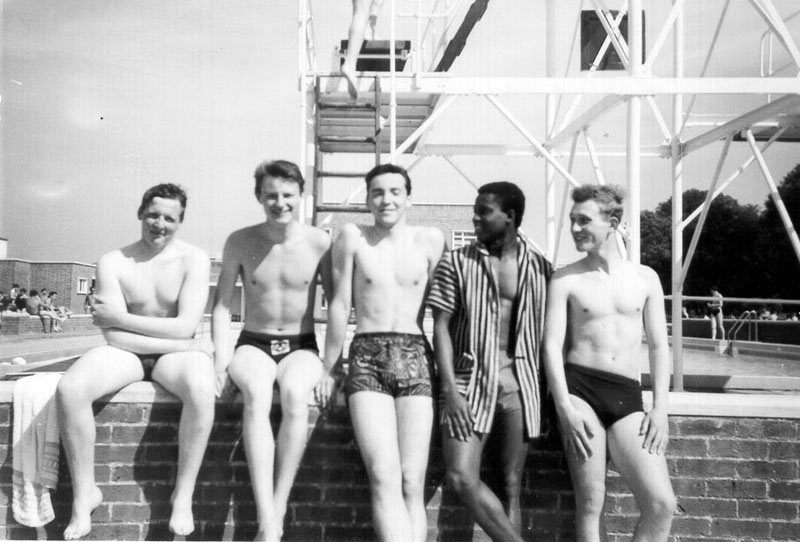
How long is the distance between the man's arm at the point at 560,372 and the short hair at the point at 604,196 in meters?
0.47

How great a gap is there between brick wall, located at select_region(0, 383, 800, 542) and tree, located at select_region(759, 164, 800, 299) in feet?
124

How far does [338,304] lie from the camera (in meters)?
4.21

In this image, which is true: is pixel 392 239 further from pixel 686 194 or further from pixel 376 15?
pixel 686 194

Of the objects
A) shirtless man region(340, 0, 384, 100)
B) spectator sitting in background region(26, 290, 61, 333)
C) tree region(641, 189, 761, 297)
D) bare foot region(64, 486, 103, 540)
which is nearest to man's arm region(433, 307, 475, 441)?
bare foot region(64, 486, 103, 540)

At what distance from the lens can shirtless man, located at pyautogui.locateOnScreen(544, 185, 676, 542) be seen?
394 centimetres

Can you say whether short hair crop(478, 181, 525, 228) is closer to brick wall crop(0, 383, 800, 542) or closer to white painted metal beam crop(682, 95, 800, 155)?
brick wall crop(0, 383, 800, 542)

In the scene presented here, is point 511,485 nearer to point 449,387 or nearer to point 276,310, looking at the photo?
point 449,387

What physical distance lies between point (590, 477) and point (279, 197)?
236cm

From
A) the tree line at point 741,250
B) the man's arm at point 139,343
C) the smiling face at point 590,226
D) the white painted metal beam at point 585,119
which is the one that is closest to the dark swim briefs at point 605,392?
the smiling face at point 590,226

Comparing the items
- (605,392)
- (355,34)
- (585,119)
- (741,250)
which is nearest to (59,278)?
(585,119)

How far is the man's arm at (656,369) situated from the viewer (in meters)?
3.98

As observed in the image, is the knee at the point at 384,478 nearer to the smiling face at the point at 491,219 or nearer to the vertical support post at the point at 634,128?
the smiling face at the point at 491,219

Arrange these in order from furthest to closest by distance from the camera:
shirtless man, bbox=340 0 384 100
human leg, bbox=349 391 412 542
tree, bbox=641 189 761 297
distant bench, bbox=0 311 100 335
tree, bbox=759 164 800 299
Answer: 1. tree, bbox=641 189 761 297
2. tree, bbox=759 164 800 299
3. distant bench, bbox=0 311 100 335
4. shirtless man, bbox=340 0 384 100
5. human leg, bbox=349 391 412 542

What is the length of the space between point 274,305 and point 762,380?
10271mm
